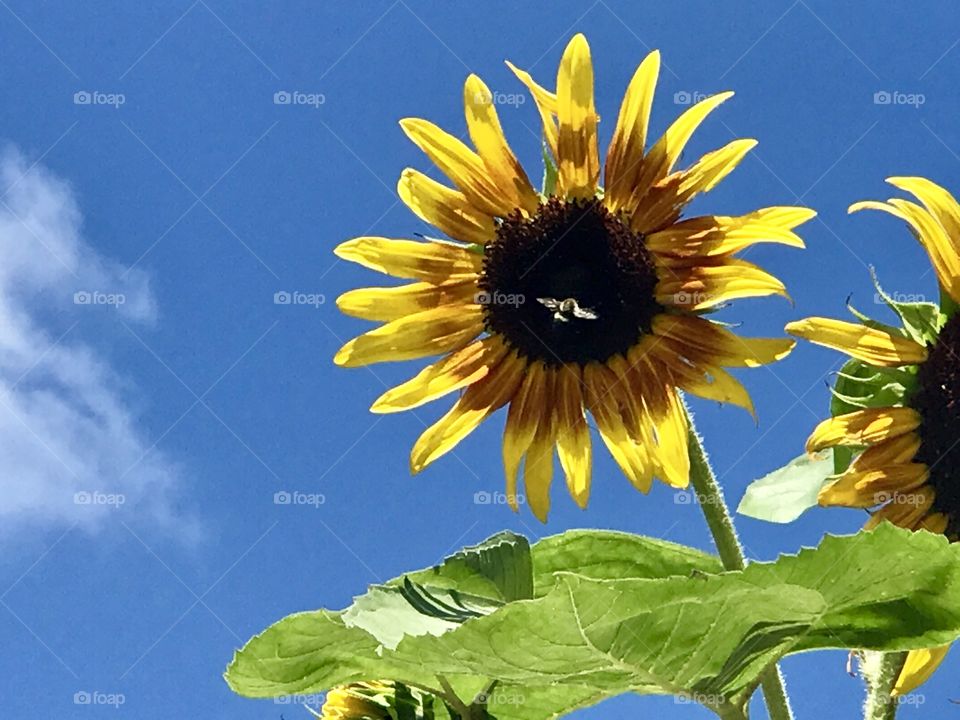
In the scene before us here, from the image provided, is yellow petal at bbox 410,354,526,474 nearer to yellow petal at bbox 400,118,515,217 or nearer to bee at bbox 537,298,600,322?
bee at bbox 537,298,600,322

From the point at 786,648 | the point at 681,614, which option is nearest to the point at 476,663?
the point at 681,614

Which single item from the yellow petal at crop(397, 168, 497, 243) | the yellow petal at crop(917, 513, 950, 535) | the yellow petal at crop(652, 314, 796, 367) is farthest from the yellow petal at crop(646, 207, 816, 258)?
the yellow petal at crop(917, 513, 950, 535)

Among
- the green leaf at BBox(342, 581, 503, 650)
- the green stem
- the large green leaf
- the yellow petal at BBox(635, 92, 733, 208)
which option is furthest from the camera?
the yellow petal at BBox(635, 92, 733, 208)

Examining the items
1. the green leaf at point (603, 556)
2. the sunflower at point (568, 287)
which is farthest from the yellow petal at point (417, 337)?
the green leaf at point (603, 556)

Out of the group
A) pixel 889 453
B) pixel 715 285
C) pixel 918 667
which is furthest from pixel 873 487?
pixel 715 285

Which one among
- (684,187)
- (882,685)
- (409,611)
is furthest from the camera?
(684,187)

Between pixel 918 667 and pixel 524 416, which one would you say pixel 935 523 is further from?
pixel 524 416

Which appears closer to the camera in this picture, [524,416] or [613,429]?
[613,429]
